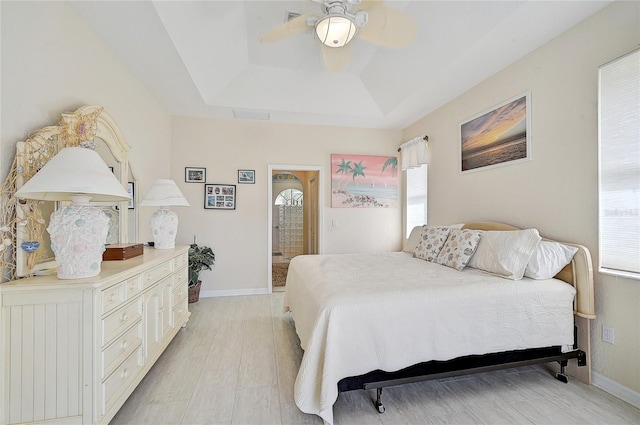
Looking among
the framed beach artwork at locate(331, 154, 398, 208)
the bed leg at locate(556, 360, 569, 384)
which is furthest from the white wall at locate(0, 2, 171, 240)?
the bed leg at locate(556, 360, 569, 384)

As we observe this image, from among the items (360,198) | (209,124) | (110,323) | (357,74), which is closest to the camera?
(110,323)

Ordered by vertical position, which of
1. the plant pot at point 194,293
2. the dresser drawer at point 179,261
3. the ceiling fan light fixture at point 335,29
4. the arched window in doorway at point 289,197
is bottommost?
the plant pot at point 194,293

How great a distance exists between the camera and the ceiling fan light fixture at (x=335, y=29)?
5.74ft

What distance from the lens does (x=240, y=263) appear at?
160 inches

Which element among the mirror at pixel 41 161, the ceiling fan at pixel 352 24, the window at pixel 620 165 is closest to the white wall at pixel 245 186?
the mirror at pixel 41 161

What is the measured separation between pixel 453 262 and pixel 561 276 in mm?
745

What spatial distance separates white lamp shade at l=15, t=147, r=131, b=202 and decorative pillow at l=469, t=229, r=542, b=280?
2.61m

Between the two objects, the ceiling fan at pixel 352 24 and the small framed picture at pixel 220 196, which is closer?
the ceiling fan at pixel 352 24

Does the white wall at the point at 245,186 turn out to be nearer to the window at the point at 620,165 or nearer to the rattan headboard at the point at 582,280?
A: the rattan headboard at the point at 582,280

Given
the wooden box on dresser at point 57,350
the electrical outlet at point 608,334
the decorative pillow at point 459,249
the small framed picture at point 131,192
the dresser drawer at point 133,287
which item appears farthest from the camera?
the small framed picture at point 131,192

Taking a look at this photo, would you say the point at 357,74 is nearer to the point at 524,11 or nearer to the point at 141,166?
the point at 524,11

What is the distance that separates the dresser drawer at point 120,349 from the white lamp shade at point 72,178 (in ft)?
2.70

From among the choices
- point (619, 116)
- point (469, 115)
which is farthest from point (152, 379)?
point (469, 115)

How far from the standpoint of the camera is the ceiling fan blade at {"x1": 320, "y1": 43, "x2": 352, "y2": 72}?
2.20 metres
